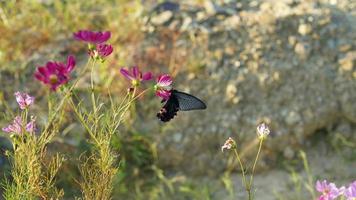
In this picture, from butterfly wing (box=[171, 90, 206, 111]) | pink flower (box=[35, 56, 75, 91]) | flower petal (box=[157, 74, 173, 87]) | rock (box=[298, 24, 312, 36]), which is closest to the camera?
pink flower (box=[35, 56, 75, 91])

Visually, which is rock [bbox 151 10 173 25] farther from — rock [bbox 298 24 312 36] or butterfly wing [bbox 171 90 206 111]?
butterfly wing [bbox 171 90 206 111]

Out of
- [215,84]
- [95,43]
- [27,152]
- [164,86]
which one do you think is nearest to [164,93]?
[164,86]

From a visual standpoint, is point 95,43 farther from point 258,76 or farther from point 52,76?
point 258,76

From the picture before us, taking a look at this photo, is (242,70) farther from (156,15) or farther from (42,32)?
(42,32)

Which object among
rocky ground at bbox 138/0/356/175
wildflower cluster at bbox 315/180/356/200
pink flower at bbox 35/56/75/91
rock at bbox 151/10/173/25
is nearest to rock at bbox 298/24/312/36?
rocky ground at bbox 138/0/356/175

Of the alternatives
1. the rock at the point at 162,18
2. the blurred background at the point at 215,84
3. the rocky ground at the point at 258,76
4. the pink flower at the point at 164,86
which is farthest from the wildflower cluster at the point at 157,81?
the rock at the point at 162,18

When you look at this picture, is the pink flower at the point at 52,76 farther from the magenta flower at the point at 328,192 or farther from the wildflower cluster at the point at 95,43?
the magenta flower at the point at 328,192

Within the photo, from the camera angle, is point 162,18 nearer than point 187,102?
No
